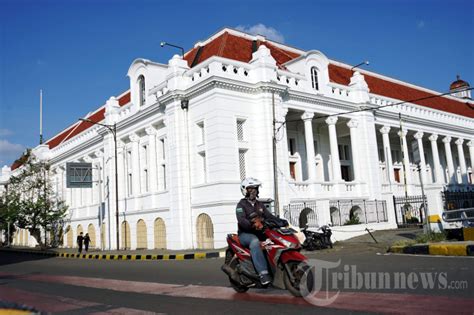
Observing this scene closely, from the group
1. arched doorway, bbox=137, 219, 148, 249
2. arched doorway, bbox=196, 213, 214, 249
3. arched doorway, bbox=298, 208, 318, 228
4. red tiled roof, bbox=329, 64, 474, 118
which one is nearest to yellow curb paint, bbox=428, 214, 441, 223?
arched doorway, bbox=298, 208, 318, 228

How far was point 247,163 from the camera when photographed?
Answer: 2106 cm

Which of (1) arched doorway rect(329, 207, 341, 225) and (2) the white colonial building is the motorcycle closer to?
(2) the white colonial building

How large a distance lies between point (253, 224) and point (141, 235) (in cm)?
1993

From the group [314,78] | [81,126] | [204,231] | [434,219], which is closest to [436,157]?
[314,78]

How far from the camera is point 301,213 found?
22.6m

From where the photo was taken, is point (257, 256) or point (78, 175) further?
point (78, 175)

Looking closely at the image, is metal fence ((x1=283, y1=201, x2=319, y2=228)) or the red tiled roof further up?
the red tiled roof

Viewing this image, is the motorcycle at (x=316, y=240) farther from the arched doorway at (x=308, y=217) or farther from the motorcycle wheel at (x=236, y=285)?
the motorcycle wheel at (x=236, y=285)

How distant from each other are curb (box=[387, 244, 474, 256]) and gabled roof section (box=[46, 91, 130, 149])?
23669 mm

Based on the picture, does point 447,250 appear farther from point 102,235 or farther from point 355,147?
point 102,235

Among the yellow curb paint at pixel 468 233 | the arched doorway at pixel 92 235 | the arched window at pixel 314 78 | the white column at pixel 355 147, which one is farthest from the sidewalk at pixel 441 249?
the arched doorway at pixel 92 235

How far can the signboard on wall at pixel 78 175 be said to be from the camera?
27.8m

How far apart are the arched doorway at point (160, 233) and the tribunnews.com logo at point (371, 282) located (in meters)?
15.2

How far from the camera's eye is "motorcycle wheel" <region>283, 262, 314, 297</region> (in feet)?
19.9
